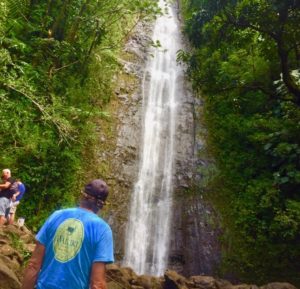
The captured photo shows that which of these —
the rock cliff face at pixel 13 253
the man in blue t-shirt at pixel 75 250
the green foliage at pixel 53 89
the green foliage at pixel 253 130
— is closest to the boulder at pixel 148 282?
the rock cliff face at pixel 13 253

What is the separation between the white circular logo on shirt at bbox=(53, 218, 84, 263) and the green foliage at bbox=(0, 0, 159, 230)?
6467 mm

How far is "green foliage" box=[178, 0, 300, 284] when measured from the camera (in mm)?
8188

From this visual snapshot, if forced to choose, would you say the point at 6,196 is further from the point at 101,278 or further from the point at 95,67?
the point at 95,67

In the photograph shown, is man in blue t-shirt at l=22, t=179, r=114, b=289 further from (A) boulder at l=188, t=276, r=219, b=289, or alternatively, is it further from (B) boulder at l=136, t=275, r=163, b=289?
(A) boulder at l=188, t=276, r=219, b=289

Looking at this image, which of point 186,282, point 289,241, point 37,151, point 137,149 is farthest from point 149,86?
point 186,282

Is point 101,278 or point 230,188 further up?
point 230,188

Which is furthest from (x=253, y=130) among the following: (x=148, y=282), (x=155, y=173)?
(x=148, y=282)

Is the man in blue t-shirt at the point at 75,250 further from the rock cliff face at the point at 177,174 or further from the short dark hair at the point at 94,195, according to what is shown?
the rock cliff face at the point at 177,174

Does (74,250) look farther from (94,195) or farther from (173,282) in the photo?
(173,282)

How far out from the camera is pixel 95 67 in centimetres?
1530

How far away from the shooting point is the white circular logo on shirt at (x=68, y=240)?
8.89 feet

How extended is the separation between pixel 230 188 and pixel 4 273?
826 centimetres

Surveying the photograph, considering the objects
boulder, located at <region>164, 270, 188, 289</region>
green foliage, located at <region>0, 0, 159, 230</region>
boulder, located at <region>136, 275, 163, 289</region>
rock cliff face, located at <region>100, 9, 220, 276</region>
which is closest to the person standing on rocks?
green foliage, located at <region>0, 0, 159, 230</region>

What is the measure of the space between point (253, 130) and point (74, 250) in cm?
1107
